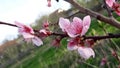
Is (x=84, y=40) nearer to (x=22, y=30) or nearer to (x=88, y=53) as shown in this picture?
(x=88, y=53)

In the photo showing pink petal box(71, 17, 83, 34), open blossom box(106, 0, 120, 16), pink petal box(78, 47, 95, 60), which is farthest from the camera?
open blossom box(106, 0, 120, 16)

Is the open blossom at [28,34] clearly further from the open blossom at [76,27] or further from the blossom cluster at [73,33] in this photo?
the open blossom at [76,27]

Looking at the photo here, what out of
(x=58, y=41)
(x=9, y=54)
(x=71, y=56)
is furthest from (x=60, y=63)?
(x=9, y=54)

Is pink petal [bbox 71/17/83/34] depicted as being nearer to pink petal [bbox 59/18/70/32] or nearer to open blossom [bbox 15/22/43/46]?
pink petal [bbox 59/18/70/32]

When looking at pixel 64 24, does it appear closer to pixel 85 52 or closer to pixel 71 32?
pixel 71 32

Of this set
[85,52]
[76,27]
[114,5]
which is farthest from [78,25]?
[114,5]

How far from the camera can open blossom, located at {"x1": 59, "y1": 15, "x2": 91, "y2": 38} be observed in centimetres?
159

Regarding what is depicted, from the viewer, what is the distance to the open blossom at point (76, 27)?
1.59 meters

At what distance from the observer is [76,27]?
163 cm

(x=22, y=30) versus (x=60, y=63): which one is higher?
(x=22, y=30)

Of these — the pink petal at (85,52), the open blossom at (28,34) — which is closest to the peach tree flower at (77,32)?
the pink petal at (85,52)

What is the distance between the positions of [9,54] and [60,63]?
20092mm

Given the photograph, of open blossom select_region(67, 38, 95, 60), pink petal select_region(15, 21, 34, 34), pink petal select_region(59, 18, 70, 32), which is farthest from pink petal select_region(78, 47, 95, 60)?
pink petal select_region(15, 21, 34, 34)

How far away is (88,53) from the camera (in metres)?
1.53
